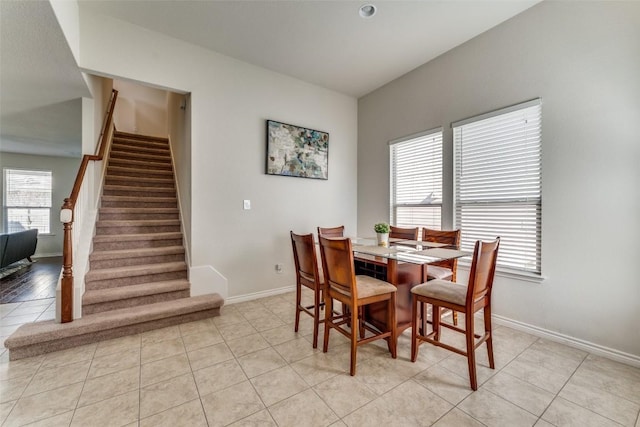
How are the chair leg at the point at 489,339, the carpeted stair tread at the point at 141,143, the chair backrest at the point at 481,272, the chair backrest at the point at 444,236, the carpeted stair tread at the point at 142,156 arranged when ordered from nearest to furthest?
the chair backrest at the point at 481,272
the chair leg at the point at 489,339
the chair backrest at the point at 444,236
the carpeted stair tread at the point at 142,156
the carpeted stair tread at the point at 141,143

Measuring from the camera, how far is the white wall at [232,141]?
2766 mm

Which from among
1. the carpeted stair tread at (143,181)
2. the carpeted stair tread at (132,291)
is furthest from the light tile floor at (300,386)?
the carpeted stair tread at (143,181)

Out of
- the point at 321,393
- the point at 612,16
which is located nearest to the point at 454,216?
the point at 612,16

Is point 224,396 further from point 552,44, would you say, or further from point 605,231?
point 552,44

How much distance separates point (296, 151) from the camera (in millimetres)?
3760

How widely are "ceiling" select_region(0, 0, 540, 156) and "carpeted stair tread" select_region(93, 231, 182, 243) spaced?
174 cm

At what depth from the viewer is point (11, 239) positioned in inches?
177

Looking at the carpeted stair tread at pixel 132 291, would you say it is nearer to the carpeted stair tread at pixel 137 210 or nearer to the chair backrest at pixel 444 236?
the carpeted stair tread at pixel 137 210

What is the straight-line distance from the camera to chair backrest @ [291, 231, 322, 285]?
2.23 metres

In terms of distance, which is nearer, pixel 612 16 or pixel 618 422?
pixel 618 422

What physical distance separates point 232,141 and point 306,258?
188 cm

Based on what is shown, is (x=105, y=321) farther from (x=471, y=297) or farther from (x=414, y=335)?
(x=471, y=297)

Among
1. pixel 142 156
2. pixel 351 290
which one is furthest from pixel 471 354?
pixel 142 156

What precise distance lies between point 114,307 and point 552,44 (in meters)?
4.82
